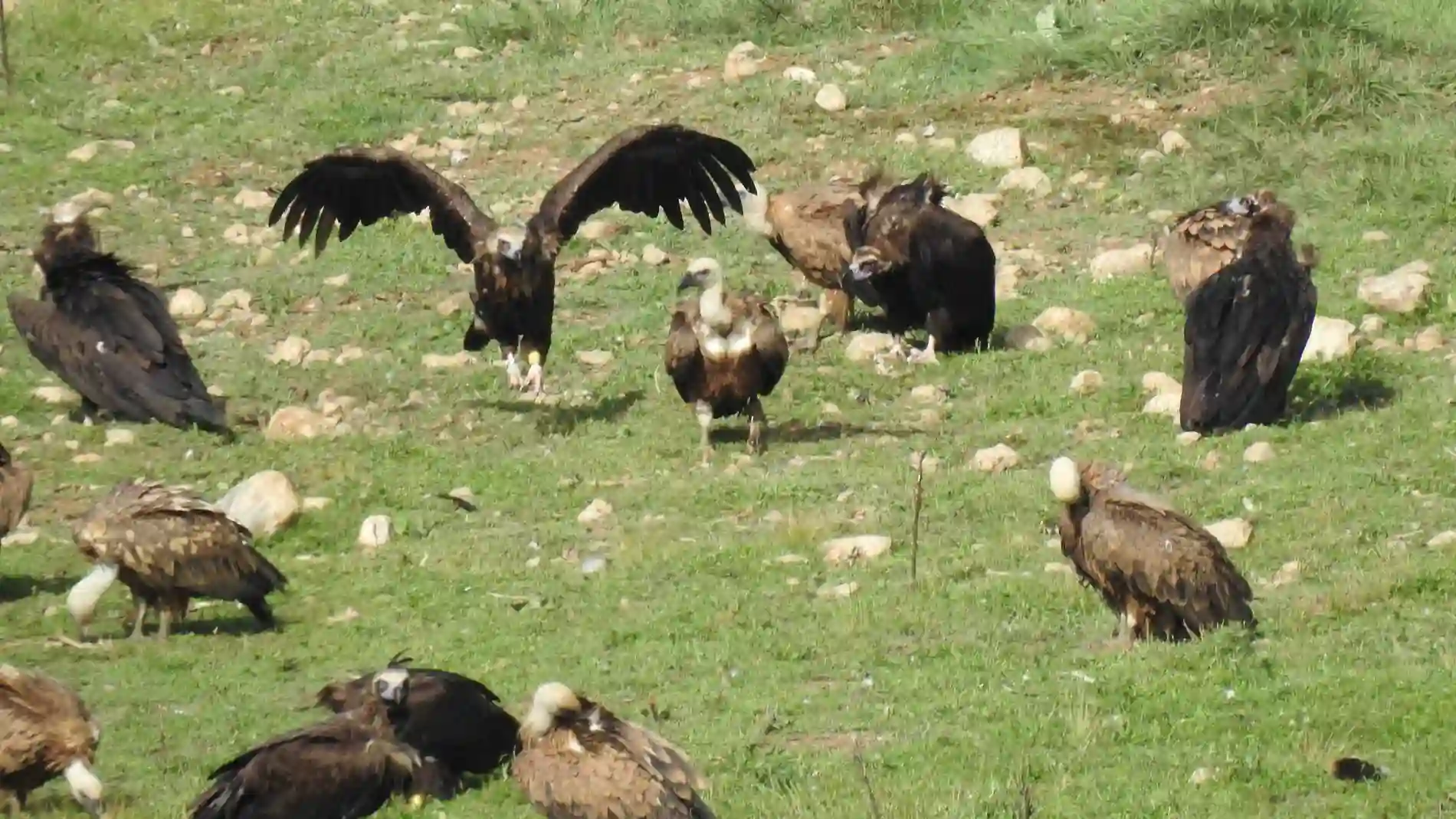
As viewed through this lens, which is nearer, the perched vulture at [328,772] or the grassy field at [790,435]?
the perched vulture at [328,772]

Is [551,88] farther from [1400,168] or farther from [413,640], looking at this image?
[413,640]

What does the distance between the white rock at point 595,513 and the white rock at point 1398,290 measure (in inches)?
203

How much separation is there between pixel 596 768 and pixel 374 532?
14.4 ft

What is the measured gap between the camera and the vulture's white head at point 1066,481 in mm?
9070

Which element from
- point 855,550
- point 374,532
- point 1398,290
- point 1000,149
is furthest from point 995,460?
point 1000,149

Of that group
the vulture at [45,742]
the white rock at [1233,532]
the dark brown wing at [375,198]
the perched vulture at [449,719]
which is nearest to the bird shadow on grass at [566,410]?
the dark brown wing at [375,198]

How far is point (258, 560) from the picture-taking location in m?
10.2

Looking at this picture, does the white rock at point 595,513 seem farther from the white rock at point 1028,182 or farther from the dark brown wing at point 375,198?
the white rock at point 1028,182

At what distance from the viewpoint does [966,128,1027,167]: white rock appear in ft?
56.3

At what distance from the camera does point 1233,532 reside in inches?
401

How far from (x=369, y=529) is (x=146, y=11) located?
12.7 meters

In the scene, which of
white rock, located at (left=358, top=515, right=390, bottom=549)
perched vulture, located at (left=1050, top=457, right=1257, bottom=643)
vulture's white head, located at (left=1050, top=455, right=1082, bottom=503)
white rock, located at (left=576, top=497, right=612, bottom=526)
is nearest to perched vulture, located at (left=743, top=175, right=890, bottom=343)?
white rock, located at (left=576, top=497, right=612, bottom=526)

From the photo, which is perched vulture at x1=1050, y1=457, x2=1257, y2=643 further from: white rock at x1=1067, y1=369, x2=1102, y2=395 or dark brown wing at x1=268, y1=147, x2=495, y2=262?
dark brown wing at x1=268, y1=147, x2=495, y2=262

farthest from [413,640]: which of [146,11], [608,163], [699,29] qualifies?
[146,11]
